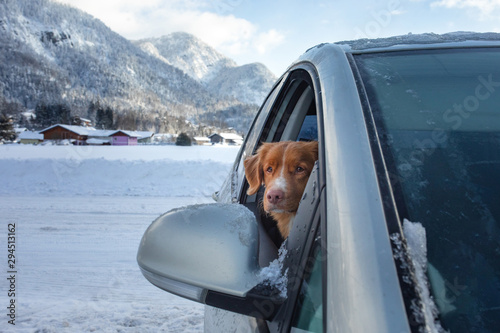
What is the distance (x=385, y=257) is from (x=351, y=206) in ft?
0.42

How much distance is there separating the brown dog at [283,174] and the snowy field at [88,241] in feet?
6.49

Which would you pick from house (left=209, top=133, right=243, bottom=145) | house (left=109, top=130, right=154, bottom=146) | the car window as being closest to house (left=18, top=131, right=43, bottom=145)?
house (left=109, top=130, right=154, bottom=146)

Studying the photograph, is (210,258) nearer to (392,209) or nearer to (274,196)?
(392,209)

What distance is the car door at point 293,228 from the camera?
2.89 feet

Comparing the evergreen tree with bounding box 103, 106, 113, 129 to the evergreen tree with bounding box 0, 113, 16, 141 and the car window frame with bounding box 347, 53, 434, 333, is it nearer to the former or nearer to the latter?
the evergreen tree with bounding box 0, 113, 16, 141

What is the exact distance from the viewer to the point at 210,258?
0.85m

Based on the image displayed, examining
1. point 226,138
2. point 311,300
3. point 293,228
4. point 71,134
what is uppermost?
point 293,228

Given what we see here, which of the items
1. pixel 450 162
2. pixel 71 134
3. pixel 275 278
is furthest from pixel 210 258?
pixel 71 134

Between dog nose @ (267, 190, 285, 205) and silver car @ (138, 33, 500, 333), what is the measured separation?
0.38m

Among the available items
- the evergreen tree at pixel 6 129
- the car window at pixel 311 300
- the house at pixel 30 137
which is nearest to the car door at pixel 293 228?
the car window at pixel 311 300

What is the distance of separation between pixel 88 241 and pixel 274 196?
4.72 meters

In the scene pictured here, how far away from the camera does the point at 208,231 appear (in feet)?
2.93

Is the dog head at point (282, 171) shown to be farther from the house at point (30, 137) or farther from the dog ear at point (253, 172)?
the house at point (30, 137)

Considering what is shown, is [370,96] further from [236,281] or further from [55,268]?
[55,268]
